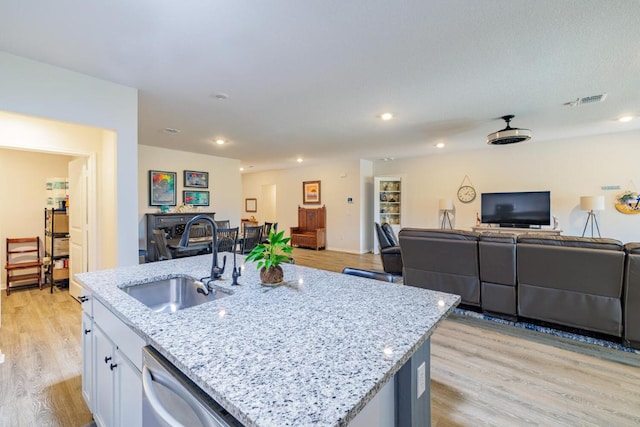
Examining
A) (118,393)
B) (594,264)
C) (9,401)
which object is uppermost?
(594,264)

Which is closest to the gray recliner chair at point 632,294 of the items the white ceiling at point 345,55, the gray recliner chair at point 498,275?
the gray recliner chair at point 498,275

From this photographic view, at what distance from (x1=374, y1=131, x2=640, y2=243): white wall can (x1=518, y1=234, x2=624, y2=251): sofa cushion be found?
357 cm

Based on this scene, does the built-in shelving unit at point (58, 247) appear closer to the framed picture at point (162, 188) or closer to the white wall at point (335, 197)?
the framed picture at point (162, 188)

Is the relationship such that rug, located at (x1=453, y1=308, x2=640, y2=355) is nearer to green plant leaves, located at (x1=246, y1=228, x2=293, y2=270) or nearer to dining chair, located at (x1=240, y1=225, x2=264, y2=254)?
green plant leaves, located at (x1=246, y1=228, x2=293, y2=270)

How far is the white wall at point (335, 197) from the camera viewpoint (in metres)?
7.52

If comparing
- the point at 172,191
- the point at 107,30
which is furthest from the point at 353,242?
the point at 107,30

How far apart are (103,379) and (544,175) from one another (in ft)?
23.2

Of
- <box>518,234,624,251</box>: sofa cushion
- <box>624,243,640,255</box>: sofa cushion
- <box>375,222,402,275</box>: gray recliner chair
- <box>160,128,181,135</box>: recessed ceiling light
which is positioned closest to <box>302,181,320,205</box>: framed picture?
<box>375,222,402,275</box>: gray recliner chair

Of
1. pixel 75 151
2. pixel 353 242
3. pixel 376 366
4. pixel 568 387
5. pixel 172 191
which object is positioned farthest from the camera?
pixel 353 242

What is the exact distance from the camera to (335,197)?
313 inches

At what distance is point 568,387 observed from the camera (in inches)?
78.3

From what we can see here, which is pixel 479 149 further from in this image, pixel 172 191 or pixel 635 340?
pixel 172 191

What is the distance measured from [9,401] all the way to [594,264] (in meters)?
4.57

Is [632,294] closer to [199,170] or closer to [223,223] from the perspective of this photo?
[223,223]
